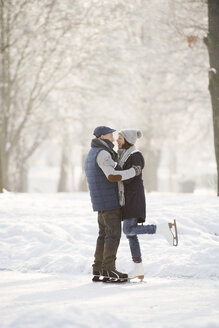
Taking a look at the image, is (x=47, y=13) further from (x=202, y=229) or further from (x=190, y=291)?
(x=190, y=291)

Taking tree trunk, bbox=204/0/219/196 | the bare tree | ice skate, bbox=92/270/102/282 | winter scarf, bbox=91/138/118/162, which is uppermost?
the bare tree

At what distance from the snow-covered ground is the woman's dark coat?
85cm

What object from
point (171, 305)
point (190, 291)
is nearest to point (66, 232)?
point (190, 291)

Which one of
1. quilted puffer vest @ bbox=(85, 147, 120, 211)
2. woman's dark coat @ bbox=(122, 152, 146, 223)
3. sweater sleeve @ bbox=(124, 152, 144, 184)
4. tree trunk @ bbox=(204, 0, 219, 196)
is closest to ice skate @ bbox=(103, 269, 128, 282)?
woman's dark coat @ bbox=(122, 152, 146, 223)

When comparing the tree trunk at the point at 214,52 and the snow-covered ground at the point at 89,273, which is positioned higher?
the tree trunk at the point at 214,52

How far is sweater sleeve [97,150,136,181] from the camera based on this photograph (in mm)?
6195

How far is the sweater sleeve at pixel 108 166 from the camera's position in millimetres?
6195

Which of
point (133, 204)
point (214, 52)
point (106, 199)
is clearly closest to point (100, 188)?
point (106, 199)

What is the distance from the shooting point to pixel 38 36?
17.7m

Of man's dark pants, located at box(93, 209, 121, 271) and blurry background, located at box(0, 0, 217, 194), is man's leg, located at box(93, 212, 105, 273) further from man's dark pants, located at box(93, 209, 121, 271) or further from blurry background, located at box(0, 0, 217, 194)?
blurry background, located at box(0, 0, 217, 194)

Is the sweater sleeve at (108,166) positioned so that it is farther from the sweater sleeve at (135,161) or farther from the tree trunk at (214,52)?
the tree trunk at (214,52)

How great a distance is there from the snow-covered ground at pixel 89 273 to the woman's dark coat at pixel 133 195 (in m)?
0.85

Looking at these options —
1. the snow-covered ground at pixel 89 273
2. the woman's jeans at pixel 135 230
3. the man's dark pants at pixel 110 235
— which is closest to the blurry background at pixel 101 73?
the snow-covered ground at pixel 89 273

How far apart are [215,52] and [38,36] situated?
793 centimetres
